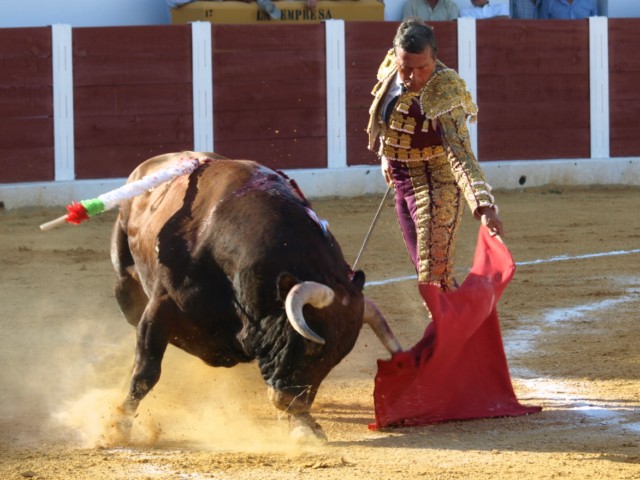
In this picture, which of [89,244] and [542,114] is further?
[542,114]

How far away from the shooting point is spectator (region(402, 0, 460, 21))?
964 centimetres

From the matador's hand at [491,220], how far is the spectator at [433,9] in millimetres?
6182

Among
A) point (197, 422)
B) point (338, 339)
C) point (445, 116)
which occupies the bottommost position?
point (197, 422)

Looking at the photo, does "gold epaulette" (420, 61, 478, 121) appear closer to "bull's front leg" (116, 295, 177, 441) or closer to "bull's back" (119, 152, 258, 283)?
"bull's back" (119, 152, 258, 283)

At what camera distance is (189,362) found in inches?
181

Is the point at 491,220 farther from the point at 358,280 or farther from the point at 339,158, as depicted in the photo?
the point at 339,158

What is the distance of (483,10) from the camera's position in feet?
32.1

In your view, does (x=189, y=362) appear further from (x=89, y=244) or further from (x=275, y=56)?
(x=275, y=56)

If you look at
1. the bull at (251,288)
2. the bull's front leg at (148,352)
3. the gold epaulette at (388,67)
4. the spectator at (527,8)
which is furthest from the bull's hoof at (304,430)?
the spectator at (527,8)

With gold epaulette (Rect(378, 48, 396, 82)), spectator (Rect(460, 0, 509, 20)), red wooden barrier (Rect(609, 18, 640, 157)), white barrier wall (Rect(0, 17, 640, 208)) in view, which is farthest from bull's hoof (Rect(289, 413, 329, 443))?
red wooden barrier (Rect(609, 18, 640, 157))

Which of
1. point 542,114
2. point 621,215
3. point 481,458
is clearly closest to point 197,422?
point 481,458

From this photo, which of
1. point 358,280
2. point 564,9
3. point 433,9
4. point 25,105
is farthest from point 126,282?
point 564,9

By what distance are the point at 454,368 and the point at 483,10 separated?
6.44 metres

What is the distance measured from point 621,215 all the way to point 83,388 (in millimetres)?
4834
